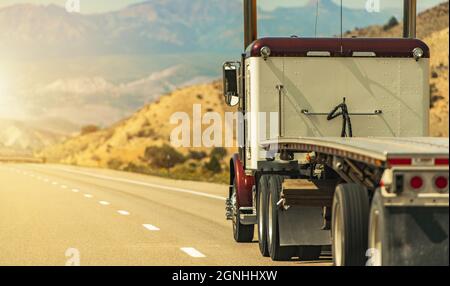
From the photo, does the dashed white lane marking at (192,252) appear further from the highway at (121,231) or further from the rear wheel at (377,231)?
the rear wheel at (377,231)

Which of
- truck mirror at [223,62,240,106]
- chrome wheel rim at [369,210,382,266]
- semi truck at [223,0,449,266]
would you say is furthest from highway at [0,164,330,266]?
chrome wheel rim at [369,210,382,266]

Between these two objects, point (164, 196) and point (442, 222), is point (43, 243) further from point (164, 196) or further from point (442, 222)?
point (164, 196)

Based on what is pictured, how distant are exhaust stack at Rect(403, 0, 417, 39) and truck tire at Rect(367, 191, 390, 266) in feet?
26.6

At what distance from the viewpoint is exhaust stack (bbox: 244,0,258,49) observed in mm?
16578

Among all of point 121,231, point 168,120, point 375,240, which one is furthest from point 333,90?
point 168,120

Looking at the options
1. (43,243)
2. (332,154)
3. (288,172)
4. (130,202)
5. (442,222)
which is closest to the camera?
(442,222)

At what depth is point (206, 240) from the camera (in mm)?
15688

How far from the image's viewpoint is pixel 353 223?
372 inches

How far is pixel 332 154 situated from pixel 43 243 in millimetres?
6101

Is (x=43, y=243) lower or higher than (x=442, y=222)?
lower

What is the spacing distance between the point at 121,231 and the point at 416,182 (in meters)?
9.58

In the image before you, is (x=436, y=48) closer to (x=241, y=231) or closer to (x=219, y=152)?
(x=219, y=152)

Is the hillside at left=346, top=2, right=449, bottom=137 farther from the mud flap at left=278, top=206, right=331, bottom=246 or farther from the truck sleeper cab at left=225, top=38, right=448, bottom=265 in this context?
the mud flap at left=278, top=206, right=331, bottom=246
